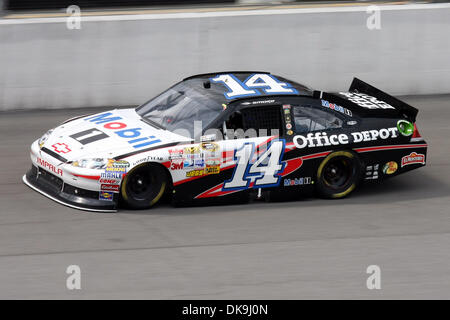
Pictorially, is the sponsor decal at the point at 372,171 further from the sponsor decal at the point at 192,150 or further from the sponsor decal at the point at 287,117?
the sponsor decal at the point at 192,150

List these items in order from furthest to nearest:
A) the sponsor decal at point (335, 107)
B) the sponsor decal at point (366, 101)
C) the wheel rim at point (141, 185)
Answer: the sponsor decal at point (366, 101) → the sponsor decal at point (335, 107) → the wheel rim at point (141, 185)

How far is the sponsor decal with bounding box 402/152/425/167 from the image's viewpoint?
9.71 metres

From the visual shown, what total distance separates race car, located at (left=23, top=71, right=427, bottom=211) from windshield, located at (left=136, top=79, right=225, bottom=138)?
14 millimetres

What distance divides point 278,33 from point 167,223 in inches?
244

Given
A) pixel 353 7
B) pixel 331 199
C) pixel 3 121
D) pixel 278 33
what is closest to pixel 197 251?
pixel 331 199

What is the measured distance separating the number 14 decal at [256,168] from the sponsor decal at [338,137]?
10.8 inches

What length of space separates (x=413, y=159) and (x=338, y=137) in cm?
115

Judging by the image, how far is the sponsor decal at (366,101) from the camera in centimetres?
981

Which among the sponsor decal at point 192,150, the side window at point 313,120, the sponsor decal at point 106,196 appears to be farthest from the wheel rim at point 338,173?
the sponsor decal at point 106,196

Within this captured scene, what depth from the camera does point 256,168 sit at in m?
8.84

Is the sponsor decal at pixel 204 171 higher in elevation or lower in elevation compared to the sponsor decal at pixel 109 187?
higher

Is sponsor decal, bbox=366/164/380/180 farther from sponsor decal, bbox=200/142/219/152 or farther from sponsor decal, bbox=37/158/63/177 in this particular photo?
sponsor decal, bbox=37/158/63/177

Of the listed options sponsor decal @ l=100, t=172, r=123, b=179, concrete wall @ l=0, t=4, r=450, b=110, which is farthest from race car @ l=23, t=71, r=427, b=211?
concrete wall @ l=0, t=4, r=450, b=110

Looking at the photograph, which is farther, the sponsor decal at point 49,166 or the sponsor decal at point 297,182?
the sponsor decal at point 297,182
